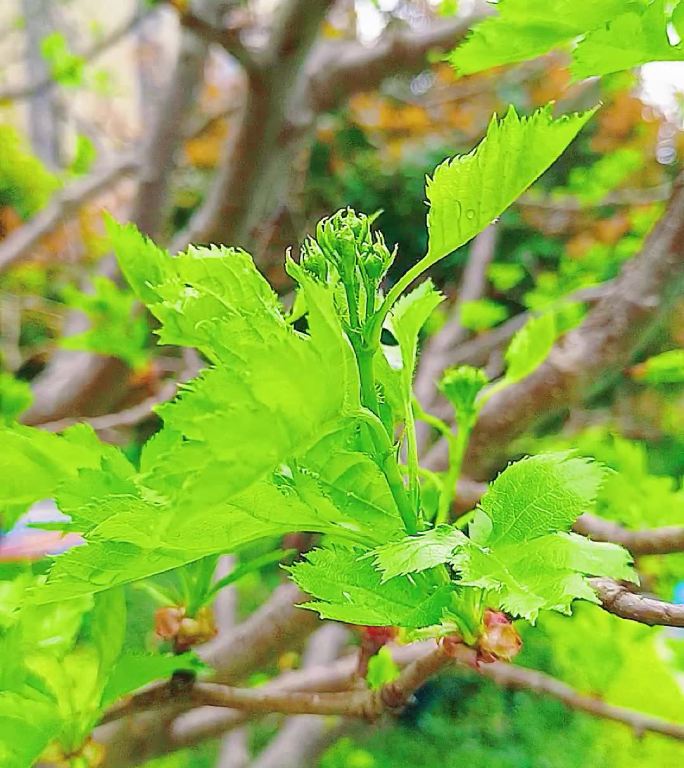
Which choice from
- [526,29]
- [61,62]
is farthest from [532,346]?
[61,62]

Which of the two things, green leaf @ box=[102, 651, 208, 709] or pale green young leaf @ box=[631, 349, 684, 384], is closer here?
green leaf @ box=[102, 651, 208, 709]

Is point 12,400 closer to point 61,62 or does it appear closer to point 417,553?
point 417,553

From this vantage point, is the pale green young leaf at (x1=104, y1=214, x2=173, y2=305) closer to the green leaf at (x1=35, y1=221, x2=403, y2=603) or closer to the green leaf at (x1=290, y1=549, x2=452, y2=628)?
the green leaf at (x1=35, y1=221, x2=403, y2=603)

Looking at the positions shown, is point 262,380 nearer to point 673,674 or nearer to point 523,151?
point 523,151

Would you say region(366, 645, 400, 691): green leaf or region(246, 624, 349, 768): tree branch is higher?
region(366, 645, 400, 691): green leaf

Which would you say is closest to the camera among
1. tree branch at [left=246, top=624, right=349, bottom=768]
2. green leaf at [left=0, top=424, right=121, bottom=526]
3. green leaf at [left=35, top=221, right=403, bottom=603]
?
green leaf at [left=35, top=221, right=403, bottom=603]

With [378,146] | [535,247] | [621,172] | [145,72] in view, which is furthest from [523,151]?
[145,72]

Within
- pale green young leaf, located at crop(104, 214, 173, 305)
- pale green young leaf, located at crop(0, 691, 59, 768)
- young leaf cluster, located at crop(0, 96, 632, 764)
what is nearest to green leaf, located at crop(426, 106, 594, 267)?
young leaf cluster, located at crop(0, 96, 632, 764)
